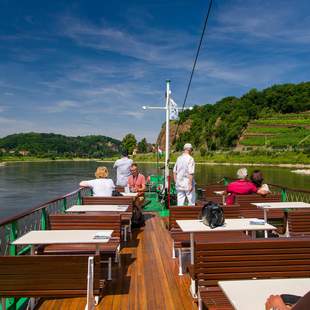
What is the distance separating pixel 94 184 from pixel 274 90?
457 feet

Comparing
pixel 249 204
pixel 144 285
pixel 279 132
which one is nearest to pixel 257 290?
pixel 144 285

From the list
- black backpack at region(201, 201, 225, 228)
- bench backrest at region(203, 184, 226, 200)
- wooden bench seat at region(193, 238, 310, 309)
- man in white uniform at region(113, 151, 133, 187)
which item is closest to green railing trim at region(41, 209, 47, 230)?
black backpack at region(201, 201, 225, 228)

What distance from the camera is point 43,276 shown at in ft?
8.91

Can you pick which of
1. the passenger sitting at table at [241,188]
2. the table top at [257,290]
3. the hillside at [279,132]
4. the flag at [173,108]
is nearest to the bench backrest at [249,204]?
the passenger sitting at table at [241,188]

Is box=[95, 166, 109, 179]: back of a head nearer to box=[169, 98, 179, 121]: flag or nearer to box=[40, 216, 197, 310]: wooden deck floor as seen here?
box=[40, 216, 197, 310]: wooden deck floor

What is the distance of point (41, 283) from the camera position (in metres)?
2.74

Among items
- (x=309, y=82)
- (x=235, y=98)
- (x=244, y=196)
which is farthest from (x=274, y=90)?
(x=244, y=196)

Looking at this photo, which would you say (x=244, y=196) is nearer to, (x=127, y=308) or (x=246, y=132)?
(x=127, y=308)

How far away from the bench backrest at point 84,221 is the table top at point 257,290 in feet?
7.96

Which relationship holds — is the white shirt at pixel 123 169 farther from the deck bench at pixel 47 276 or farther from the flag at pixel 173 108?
the deck bench at pixel 47 276

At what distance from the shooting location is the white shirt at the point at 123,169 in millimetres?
8352

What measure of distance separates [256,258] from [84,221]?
2.33 metres

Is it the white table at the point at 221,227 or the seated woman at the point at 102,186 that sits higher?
the seated woman at the point at 102,186

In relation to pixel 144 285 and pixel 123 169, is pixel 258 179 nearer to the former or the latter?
pixel 123 169
